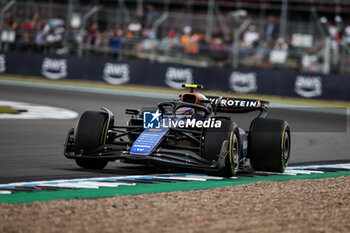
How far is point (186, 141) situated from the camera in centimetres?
937

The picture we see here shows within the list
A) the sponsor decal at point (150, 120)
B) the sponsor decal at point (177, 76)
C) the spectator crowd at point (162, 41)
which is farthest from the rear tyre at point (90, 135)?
the spectator crowd at point (162, 41)

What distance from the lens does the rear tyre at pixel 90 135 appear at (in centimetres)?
903

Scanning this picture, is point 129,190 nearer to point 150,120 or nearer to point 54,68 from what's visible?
point 150,120

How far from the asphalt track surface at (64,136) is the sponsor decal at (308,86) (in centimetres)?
304

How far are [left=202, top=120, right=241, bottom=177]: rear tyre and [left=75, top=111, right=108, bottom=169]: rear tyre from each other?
4.61 ft

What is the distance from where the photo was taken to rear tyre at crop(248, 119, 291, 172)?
30.8 ft

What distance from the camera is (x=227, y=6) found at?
1219 inches

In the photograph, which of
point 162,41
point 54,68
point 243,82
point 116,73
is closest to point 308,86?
point 243,82

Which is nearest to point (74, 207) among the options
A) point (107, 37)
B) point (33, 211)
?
point (33, 211)

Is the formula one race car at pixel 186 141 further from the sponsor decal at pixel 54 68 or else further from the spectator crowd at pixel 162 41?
the sponsor decal at pixel 54 68

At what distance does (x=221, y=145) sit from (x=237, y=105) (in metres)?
1.92

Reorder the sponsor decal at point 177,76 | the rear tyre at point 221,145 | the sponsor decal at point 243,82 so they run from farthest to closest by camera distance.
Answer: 1. the sponsor decal at point 177,76
2. the sponsor decal at point 243,82
3. the rear tyre at point 221,145

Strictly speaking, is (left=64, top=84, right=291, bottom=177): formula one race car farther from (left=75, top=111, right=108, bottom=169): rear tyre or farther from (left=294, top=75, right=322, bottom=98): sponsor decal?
(left=294, top=75, right=322, bottom=98): sponsor decal

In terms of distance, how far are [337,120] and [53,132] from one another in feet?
30.4
